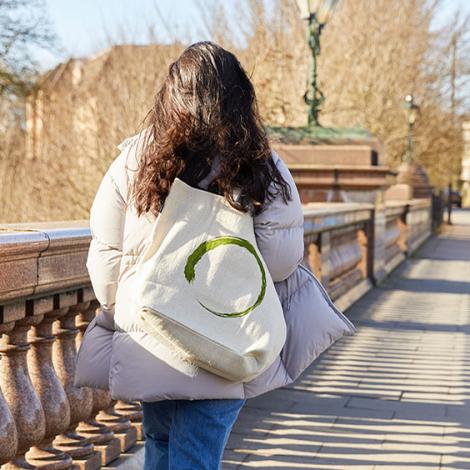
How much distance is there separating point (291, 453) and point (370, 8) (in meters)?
23.2

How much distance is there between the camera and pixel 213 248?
2.64 metres

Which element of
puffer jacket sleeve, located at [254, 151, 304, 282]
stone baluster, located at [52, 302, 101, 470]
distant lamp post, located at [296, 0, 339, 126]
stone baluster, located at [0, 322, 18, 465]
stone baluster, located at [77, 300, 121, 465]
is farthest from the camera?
distant lamp post, located at [296, 0, 339, 126]

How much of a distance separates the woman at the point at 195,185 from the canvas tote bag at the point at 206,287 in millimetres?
51

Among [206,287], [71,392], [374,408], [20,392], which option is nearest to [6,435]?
[20,392]

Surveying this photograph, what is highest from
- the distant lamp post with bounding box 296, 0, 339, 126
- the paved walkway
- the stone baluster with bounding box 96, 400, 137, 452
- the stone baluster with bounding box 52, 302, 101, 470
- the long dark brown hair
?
the distant lamp post with bounding box 296, 0, 339, 126

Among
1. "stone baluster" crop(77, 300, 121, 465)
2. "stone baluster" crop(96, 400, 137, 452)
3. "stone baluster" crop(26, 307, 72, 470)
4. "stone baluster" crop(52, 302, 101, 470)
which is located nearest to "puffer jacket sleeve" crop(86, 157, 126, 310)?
"stone baluster" crop(26, 307, 72, 470)

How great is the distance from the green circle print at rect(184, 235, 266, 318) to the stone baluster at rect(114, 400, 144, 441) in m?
2.06

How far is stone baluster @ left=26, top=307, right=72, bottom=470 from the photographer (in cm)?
365

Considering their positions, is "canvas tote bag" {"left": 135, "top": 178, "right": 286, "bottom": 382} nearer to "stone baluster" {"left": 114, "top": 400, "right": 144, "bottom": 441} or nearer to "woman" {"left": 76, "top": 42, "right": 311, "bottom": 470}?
"woman" {"left": 76, "top": 42, "right": 311, "bottom": 470}

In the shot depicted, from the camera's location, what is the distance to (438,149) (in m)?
37.5

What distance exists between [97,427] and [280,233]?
179 centimetres

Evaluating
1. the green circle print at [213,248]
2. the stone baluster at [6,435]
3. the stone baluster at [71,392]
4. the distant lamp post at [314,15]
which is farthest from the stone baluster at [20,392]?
the distant lamp post at [314,15]

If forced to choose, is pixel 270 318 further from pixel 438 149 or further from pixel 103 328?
pixel 438 149

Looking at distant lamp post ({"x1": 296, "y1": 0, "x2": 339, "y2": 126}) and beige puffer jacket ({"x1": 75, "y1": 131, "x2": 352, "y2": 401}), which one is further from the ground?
distant lamp post ({"x1": 296, "y1": 0, "x2": 339, "y2": 126})
